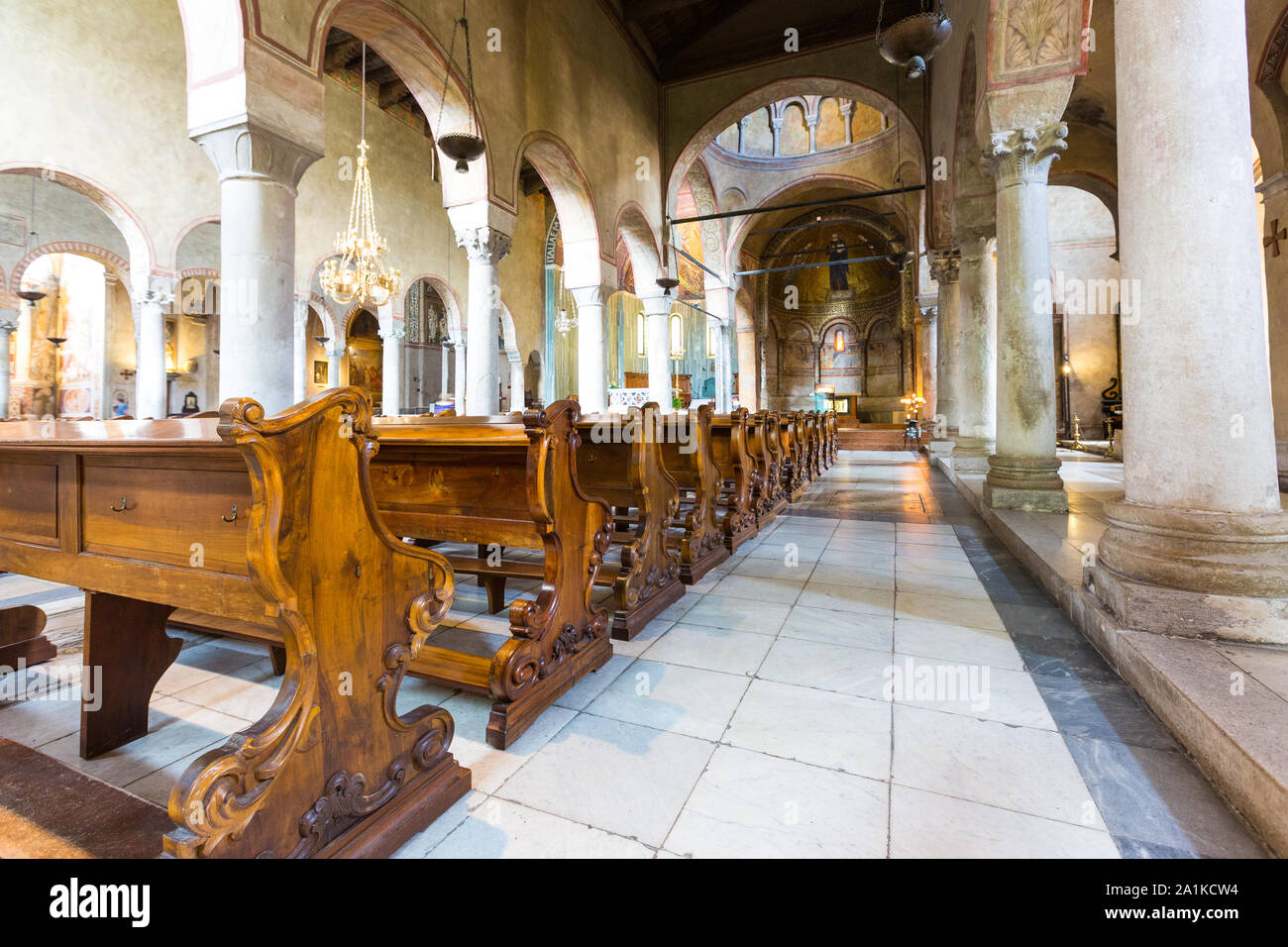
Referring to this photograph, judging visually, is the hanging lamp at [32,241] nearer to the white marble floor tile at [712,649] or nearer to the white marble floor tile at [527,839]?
the white marble floor tile at [712,649]

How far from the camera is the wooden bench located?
333cm

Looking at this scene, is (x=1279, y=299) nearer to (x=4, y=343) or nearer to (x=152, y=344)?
(x=152, y=344)

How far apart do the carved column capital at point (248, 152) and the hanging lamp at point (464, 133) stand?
5.82 ft

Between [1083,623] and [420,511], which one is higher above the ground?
[420,511]

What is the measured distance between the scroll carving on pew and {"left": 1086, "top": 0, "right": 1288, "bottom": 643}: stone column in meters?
1.89

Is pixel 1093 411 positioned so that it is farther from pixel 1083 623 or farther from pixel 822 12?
pixel 1083 623

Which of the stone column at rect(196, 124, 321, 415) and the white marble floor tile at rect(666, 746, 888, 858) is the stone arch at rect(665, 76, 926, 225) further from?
the white marble floor tile at rect(666, 746, 888, 858)

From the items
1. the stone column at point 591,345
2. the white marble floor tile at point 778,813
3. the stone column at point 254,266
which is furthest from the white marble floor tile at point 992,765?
the stone column at point 591,345

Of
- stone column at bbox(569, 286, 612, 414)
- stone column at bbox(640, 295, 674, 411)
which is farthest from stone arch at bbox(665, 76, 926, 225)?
stone column at bbox(569, 286, 612, 414)

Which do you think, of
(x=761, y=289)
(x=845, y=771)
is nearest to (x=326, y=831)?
(x=845, y=771)

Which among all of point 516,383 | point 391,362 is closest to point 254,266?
point 391,362

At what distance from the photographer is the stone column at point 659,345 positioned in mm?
11453
